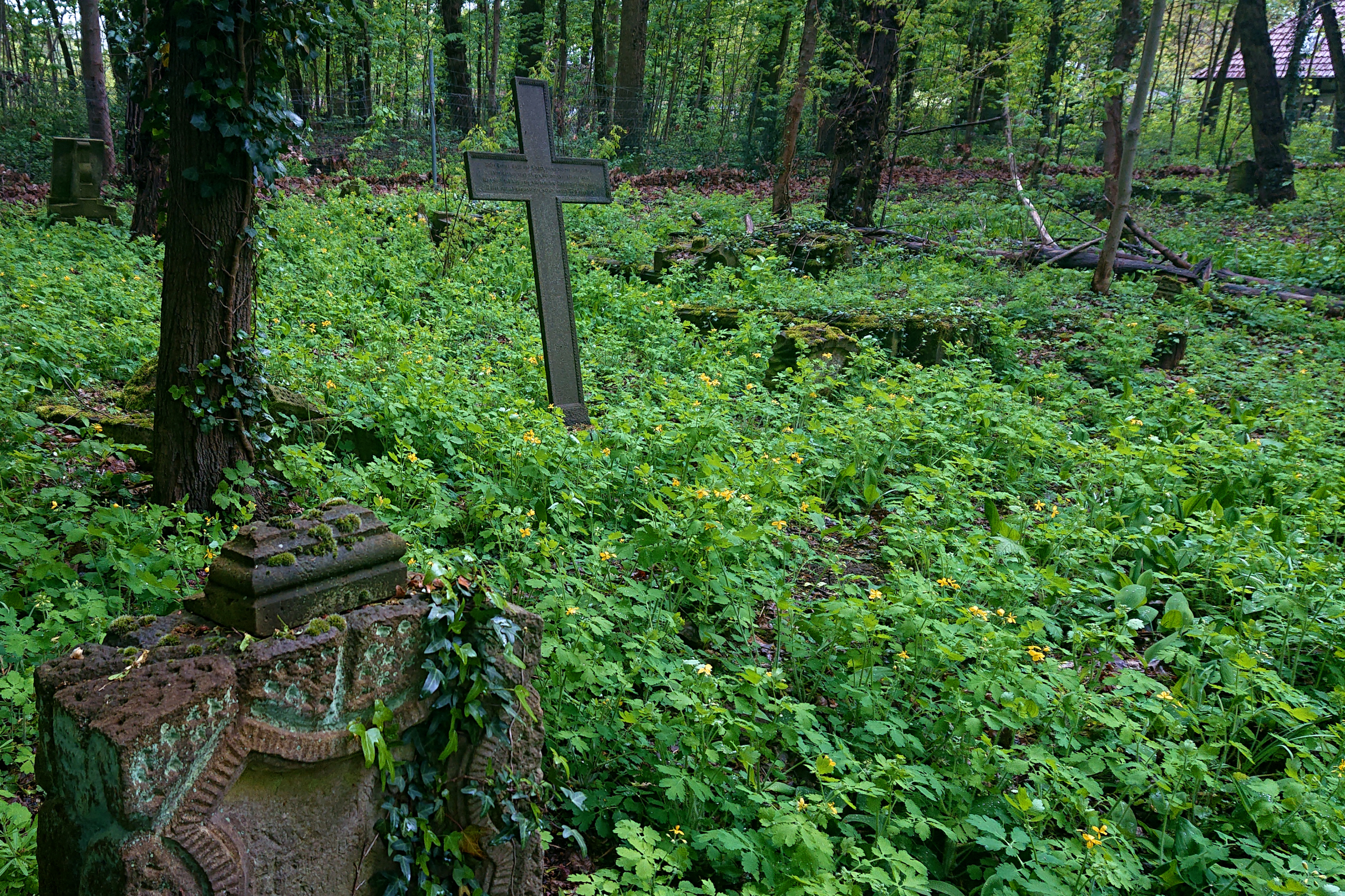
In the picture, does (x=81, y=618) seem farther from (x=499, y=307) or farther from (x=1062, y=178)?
(x=1062, y=178)

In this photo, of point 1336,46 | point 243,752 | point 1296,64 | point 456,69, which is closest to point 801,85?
point 243,752

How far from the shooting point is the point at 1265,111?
1636 centimetres

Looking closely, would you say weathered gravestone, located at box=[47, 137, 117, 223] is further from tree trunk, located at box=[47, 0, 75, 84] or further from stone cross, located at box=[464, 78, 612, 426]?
tree trunk, located at box=[47, 0, 75, 84]

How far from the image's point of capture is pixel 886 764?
258 cm

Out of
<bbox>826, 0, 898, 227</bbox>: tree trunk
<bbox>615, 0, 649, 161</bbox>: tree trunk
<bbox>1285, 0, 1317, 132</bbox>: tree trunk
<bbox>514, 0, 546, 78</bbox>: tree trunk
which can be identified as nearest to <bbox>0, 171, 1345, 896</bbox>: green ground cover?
<bbox>826, 0, 898, 227</bbox>: tree trunk

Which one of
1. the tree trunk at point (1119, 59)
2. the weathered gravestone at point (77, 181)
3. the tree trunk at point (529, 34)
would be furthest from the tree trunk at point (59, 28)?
the tree trunk at point (1119, 59)

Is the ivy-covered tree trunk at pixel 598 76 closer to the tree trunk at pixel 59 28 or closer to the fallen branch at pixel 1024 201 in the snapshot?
the fallen branch at pixel 1024 201

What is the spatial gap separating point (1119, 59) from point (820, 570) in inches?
568

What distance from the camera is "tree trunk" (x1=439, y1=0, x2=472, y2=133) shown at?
19.9 metres

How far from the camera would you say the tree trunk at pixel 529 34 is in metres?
20.1

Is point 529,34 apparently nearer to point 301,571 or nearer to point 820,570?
point 820,570

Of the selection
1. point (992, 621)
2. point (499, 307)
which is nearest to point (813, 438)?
point (992, 621)

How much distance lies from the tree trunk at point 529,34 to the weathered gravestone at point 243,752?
20.3 metres

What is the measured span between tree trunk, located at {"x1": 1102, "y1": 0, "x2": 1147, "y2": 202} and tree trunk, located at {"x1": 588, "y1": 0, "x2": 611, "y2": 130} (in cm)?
1185
